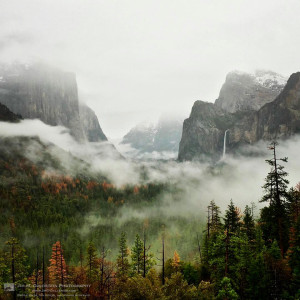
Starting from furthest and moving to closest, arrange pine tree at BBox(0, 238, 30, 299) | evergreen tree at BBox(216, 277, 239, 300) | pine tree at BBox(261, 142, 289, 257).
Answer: pine tree at BBox(0, 238, 30, 299), pine tree at BBox(261, 142, 289, 257), evergreen tree at BBox(216, 277, 239, 300)

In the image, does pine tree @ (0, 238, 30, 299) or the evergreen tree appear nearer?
the evergreen tree

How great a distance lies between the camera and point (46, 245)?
398 ft

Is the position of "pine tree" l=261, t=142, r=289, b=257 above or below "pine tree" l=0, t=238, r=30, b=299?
above

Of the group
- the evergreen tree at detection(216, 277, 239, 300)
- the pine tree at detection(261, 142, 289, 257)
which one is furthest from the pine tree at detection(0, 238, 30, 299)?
the pine tree at detection(261, 142, 289, 257)

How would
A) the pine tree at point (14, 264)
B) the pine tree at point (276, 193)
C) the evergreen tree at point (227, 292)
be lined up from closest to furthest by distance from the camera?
1. the evergreen tree at point (227, 292)
2. the pine tree at point (276, 193)
3. the pine tree at point (14, 264)

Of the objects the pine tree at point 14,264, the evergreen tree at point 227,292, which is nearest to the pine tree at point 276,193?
the evergreen tree at point 227,292

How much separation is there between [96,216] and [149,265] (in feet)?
440

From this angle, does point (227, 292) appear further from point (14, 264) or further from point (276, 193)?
point (14, 264)

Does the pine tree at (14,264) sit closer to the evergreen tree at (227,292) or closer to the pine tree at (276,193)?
the evergreen tree at (227,292)

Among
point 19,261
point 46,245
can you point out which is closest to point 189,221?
point 46,245

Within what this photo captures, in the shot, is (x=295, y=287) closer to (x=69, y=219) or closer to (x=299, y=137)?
(x=69, y=219)

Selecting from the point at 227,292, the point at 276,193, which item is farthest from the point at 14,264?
the point at 276,193

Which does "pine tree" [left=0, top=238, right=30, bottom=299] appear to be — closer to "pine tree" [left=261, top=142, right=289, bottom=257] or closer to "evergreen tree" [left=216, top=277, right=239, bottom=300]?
"evergreen tree" [left=216, top=277, right=239, bottom=300]

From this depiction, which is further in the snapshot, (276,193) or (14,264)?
(14,264)
